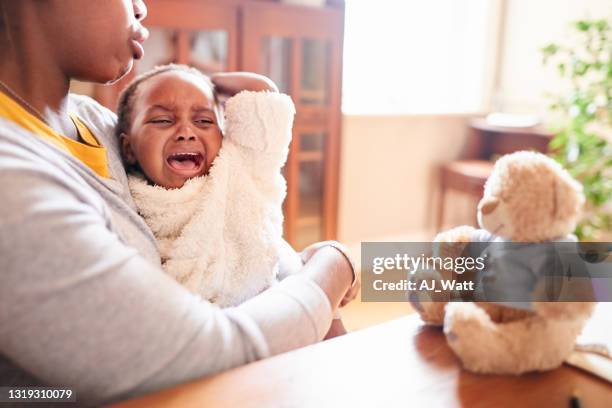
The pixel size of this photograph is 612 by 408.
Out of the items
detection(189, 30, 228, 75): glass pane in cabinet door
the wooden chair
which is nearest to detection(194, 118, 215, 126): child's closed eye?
detection(189, 30, 228, 75): glass pane in cabinet door

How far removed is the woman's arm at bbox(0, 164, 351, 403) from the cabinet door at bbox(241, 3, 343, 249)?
1796 millimetres

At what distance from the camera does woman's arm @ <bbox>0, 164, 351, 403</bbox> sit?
21.9 inches

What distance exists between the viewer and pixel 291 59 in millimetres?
2477

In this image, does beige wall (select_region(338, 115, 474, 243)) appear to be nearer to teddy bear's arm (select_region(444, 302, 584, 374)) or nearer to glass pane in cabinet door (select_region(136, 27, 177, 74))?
glass pane in cabinet door (select_region(136, 27, 177, 74))

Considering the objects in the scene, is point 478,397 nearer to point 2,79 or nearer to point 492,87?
point 2,79

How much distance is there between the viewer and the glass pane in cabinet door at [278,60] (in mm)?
2385

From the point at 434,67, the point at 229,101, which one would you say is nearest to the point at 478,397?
the point at 229,101

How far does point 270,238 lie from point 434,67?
3.02 meters

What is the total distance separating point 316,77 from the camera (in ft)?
8.64

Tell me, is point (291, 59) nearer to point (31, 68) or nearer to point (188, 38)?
point (188, 38)

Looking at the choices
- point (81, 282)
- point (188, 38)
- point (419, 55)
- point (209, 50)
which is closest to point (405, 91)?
point (419, 55)

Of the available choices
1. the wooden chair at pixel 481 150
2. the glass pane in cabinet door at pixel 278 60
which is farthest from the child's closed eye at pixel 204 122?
the wooden chair at pixel 481 150

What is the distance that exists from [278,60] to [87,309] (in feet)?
6.69

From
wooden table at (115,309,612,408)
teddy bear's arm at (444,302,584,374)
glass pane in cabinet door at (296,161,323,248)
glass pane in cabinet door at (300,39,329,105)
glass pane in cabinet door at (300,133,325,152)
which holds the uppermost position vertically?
glass pane in cabinet door at (300,39,329,105)
